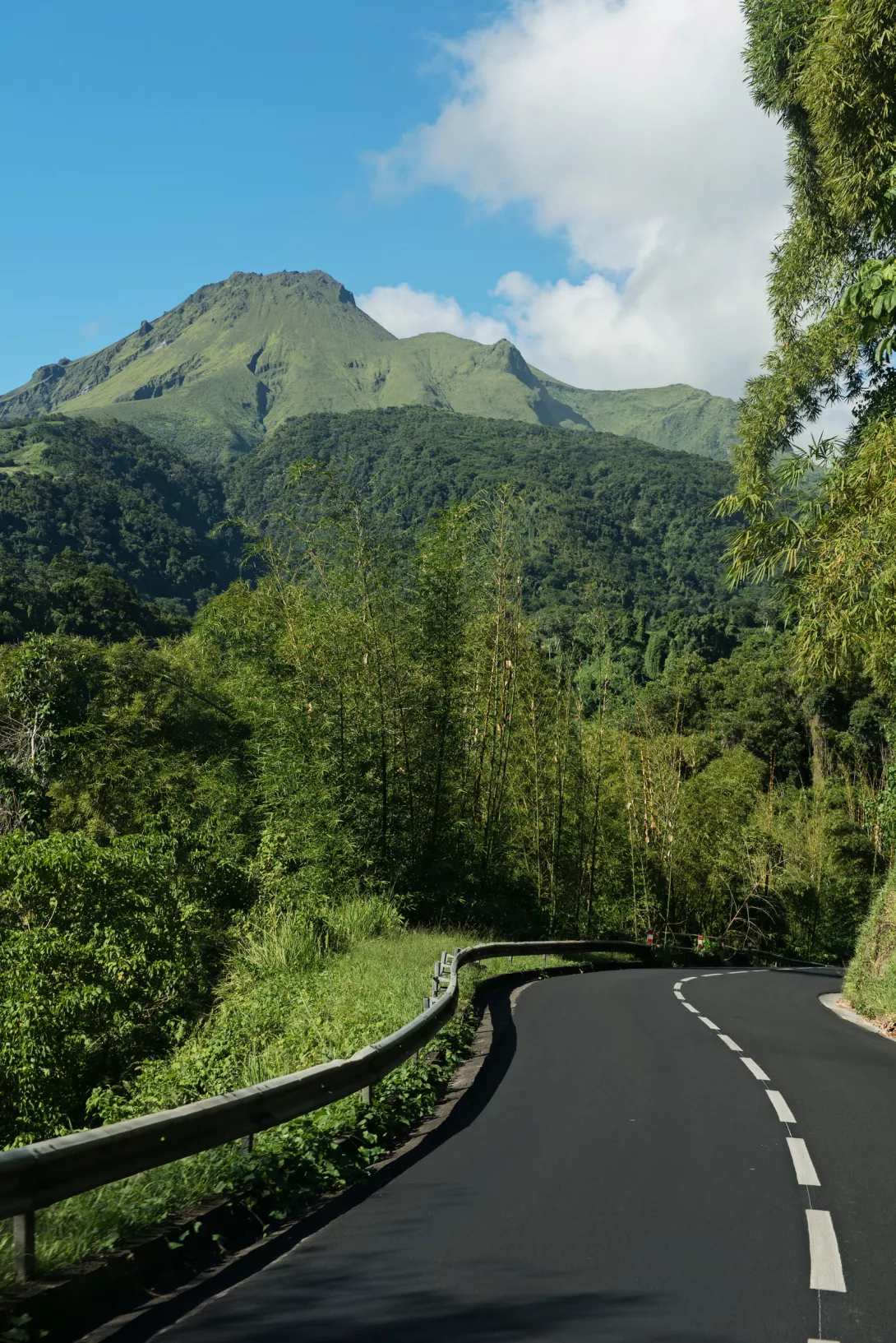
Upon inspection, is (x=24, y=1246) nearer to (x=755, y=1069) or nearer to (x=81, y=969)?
(x=755, y=1069)

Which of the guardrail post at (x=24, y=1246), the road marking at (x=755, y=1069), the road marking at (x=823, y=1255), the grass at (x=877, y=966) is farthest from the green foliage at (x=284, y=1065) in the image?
the grass at (x=877, y=966)

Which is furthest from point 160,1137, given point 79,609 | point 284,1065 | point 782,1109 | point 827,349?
point 79,609

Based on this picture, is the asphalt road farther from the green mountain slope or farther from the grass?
the green mountain slope

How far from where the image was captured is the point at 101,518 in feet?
385

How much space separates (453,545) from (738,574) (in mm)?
7494

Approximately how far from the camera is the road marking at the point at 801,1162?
6.14 meters

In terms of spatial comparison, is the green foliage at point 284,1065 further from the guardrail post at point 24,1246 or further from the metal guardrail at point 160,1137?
the metal guardrail at point 160,1137

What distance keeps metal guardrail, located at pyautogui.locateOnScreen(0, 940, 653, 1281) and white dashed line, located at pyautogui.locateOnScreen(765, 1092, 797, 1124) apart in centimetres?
277

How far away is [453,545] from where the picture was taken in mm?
21281

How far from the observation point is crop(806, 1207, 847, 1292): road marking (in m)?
4.46

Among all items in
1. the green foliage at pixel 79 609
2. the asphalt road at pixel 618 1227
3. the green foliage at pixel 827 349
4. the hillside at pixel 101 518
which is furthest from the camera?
the hillside at pixel 101 518

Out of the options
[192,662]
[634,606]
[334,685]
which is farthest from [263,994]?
[634,606]

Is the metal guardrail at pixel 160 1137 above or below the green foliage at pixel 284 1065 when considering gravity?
above

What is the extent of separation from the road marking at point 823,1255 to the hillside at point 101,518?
2799 inches
